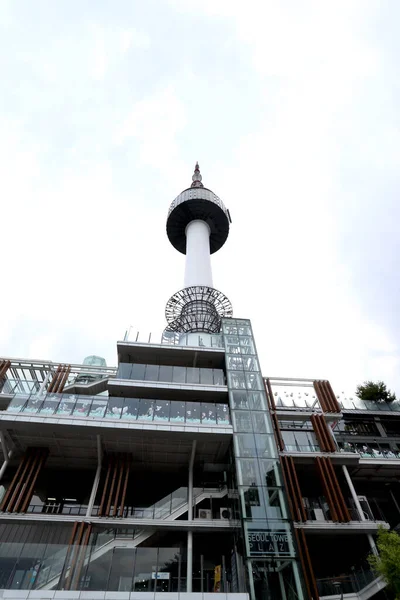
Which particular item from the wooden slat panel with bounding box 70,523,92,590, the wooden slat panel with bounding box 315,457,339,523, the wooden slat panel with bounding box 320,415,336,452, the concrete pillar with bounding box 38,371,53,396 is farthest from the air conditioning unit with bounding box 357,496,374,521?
the concrete pillar with bounding box 38,371,53,396

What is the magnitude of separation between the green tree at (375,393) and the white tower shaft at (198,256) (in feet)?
67.6

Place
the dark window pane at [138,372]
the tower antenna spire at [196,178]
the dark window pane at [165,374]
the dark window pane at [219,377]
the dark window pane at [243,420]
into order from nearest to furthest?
the dark window pane at [243,420], the dark window pane at [138,372], the dark window pane at [165,374], the dark window pane at [219,377], the tower antenna spire at [196,178]

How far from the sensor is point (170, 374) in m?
26.9

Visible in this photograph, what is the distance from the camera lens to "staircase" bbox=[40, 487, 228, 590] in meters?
16.9

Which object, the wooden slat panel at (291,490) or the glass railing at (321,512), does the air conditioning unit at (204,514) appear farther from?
the glass railing at (321,512)

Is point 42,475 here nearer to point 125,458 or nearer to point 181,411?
point 125,458

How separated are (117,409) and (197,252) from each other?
104ft

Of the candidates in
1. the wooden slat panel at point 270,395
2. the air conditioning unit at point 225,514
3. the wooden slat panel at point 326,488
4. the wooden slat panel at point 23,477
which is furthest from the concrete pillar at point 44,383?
the wooden slat panel at point 326,488

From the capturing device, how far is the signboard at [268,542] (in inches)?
720

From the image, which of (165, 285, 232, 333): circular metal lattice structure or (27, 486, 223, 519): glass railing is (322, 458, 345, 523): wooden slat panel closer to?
(27, 486, 223, 519): glass railing

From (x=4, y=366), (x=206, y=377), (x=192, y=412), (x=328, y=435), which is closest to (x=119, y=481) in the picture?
(x=192, y=412)

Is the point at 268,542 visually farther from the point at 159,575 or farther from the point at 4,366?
the point at 4,366

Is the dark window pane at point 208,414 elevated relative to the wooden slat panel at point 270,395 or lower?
lower

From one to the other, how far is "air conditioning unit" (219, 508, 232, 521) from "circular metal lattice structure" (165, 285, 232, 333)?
1873 cm
